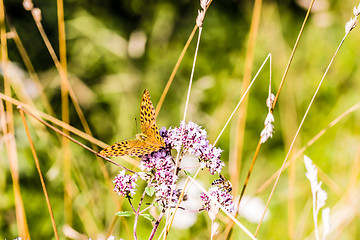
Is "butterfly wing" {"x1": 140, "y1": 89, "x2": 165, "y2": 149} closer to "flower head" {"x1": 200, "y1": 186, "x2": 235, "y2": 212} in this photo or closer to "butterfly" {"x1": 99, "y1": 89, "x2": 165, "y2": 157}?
"butterfly" {"x1": 99, "y1": 89, "x2": 165, "y2": 157}

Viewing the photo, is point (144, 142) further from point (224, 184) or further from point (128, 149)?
point (224, 184)

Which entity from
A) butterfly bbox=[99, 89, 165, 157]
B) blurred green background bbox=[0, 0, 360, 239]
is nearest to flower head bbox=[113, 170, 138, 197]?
butterfly bbox=[99, 89, 165, 157]

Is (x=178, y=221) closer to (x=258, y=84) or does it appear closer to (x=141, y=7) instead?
(x=258, y=84)

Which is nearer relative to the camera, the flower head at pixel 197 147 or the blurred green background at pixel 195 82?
the flower head at pixel 197 147

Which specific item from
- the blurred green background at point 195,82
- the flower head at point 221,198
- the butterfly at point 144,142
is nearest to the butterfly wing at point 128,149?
the butterfly at point 144,142

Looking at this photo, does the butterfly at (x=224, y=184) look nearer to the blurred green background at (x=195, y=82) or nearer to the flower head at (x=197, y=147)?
the flower head at (x=197, y=147)

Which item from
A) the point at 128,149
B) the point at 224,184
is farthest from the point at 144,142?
the point at 224,184
